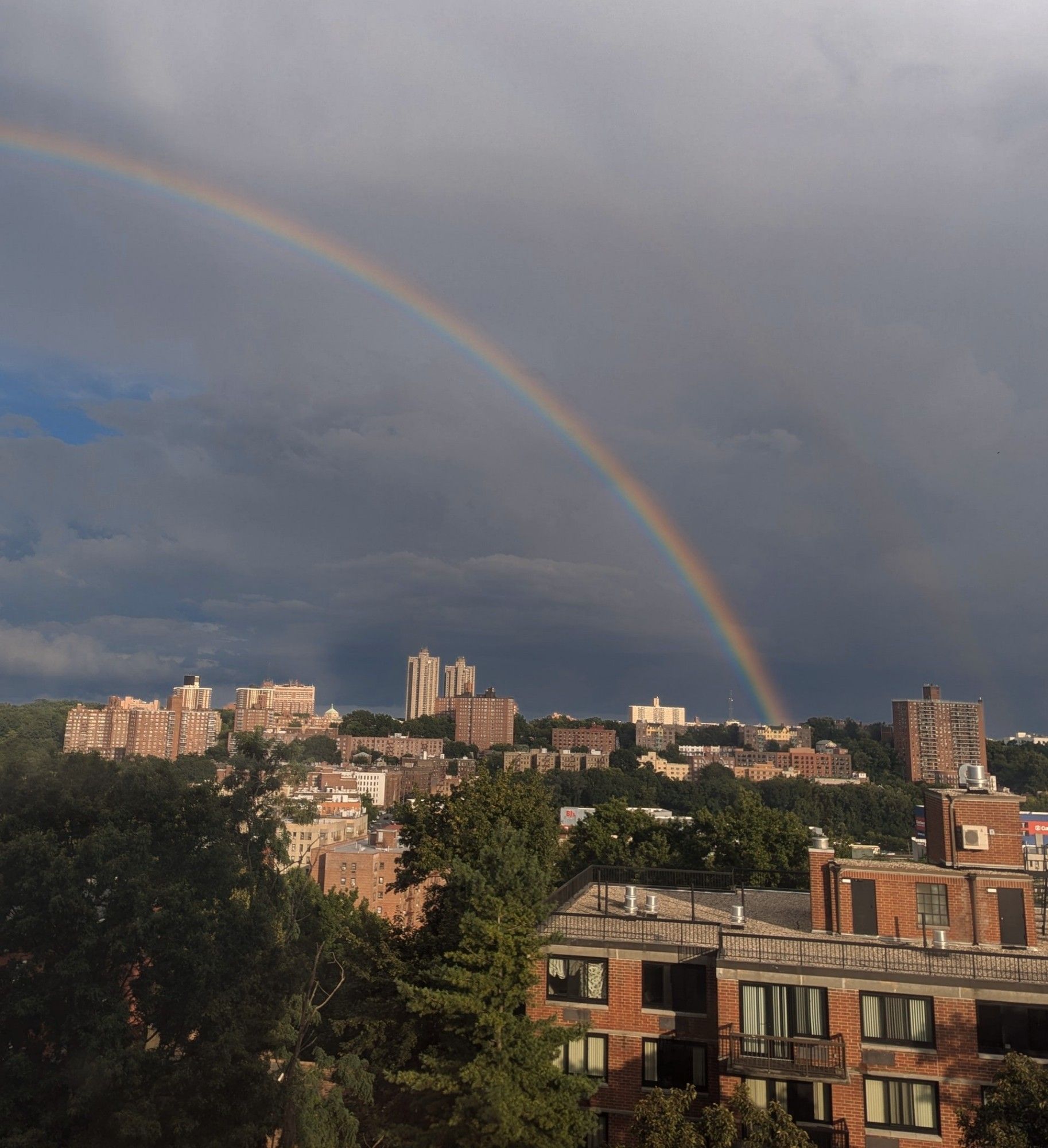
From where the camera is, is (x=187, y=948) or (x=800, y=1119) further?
(x=187, y=948)

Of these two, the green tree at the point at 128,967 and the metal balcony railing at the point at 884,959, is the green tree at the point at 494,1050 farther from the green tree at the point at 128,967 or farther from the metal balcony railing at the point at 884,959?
the green tree at the point at 128,967

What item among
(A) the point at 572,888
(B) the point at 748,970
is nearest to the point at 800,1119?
(B) the point at 748,970


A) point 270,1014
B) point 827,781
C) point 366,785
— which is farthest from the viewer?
point 827,781

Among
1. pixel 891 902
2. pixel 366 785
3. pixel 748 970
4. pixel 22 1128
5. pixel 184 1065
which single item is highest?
pixel 366 785

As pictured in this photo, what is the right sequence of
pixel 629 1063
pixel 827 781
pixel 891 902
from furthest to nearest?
pixel 827 781, pixel 891 902, pixel 629 1063

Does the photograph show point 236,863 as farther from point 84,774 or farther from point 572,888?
point 572,888

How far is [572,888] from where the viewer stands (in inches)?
1067

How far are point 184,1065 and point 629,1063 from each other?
1415cm

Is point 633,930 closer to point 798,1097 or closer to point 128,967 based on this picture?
point 798,1097

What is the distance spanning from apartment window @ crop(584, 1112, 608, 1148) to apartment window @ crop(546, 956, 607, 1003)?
97.9 inches

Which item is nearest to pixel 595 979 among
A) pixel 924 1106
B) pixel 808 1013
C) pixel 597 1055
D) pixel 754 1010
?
pixel 597 1055

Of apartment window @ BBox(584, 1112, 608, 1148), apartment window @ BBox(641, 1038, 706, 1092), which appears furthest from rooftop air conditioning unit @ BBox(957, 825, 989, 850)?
apartment window @ BBox(584, 1112, 608, 1148)

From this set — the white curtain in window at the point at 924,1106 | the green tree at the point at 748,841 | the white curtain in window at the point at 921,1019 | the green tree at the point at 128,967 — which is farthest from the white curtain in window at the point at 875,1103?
the green tree at the point at 748,841

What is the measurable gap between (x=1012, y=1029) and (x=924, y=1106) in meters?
2.41
